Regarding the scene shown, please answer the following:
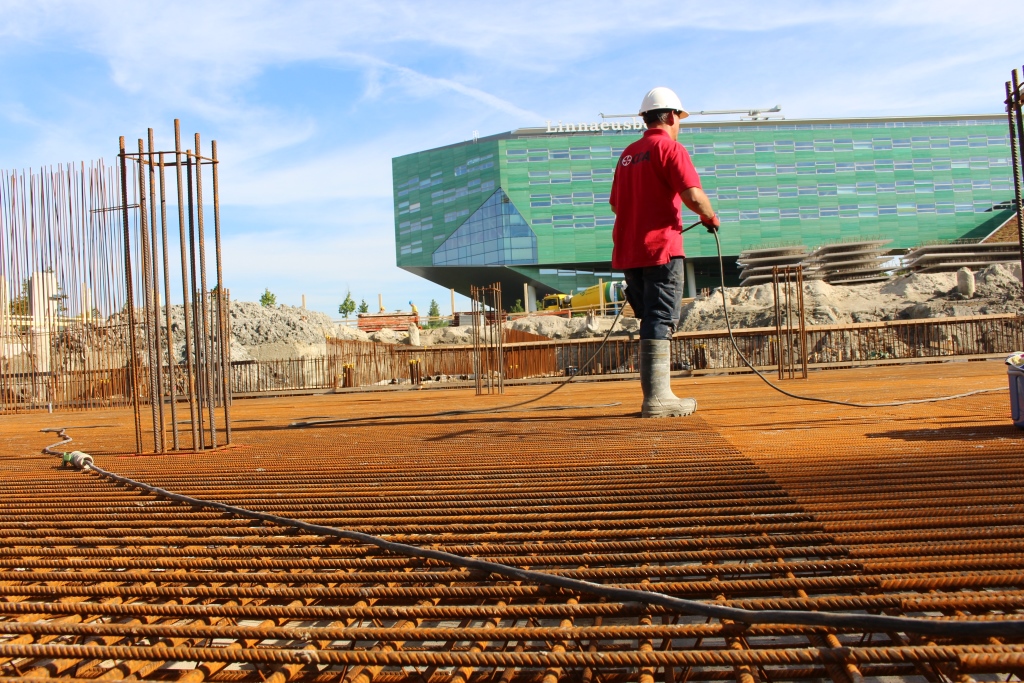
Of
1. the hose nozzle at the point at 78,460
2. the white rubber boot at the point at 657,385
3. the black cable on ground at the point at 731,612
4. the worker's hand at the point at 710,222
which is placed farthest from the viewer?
the white rubber boot at the point at 657,385

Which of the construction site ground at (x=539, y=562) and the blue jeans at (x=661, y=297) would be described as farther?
the blue jeans at (x=661, y=297)

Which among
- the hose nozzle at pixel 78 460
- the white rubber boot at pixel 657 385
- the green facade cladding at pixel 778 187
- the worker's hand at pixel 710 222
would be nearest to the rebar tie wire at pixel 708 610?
the hose nozzle at pixel 78 460

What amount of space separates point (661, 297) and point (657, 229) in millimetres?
410

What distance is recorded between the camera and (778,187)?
52.9 meters

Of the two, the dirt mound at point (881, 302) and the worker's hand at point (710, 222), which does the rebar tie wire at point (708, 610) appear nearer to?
the worker's hand at point (710, 222)

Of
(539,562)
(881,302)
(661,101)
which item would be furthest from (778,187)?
(539,562)

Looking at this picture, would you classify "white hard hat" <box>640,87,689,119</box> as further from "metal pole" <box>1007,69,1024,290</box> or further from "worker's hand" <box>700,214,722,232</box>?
"metal pole" <box>1007,69,1024,290</box>

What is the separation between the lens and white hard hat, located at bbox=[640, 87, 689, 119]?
4.66 metres

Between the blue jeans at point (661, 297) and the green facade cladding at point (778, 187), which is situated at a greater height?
the green facade cladding at point (778, 187)

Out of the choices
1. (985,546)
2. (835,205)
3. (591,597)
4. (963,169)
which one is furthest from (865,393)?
(963,169)

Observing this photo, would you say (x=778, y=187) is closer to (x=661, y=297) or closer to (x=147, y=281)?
(x=661, y=297)

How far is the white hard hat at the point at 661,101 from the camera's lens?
15.3 feet

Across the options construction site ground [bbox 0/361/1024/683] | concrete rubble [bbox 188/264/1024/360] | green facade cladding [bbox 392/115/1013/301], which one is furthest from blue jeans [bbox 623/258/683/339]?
green facade cladding [bbox 392/115/1013/301]

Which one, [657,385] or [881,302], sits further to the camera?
[881,302]
